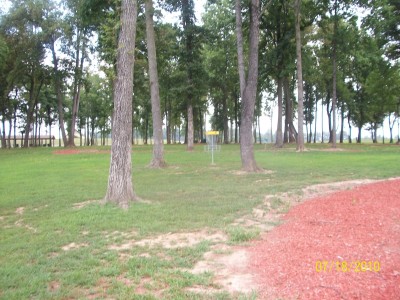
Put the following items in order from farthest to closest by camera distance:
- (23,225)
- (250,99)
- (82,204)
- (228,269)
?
(250,99)
(82,204)
(23,225)
(228,269)

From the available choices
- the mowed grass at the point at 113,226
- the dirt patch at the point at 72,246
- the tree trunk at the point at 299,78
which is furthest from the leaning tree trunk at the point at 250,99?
the tree trunk at the point at 299,78

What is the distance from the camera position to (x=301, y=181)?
1128 cm

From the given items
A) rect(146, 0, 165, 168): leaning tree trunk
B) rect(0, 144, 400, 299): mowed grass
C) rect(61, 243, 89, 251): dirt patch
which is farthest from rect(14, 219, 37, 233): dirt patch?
rect(146, 0, 165, 168): leaning tree trunk

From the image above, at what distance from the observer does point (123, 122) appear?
320 inches

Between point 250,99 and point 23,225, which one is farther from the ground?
point 250,99

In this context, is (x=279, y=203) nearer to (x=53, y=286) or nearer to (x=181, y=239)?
(x=181, y=239)

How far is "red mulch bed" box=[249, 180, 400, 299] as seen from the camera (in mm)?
3613

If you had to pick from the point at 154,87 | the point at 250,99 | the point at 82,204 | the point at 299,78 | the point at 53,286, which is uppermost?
the point at 299,78

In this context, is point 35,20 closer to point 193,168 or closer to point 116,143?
point 193,168

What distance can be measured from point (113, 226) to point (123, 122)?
2.72 m

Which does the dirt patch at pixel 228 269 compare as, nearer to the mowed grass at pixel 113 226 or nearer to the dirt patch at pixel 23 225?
the mowed grass at pixel 113 226
